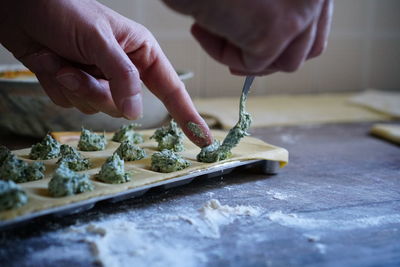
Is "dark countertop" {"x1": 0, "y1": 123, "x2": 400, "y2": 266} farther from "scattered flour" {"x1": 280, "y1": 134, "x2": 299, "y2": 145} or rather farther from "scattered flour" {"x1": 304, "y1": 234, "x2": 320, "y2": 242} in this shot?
"scattered flour" {"x1": 280, "y1": 134, "x2": 299, "y2": 145}

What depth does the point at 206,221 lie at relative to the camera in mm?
979

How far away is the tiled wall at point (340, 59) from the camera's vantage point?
8.07ft

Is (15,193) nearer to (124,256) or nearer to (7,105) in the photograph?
(124,256)

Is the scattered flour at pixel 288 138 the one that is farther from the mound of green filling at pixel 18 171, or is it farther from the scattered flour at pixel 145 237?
the mound of green filling at pixel 18 171

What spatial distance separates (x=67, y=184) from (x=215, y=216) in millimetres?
294

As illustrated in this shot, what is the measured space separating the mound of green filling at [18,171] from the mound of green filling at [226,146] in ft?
1.20

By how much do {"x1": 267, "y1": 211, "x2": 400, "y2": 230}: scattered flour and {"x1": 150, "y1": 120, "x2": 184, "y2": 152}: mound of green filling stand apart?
0.35m

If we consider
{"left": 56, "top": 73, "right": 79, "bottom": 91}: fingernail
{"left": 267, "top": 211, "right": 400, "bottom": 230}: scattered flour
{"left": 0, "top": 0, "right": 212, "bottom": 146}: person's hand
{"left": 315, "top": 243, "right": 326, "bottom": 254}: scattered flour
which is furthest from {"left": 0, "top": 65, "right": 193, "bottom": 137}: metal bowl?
{"left": 315, "top": 243, "right": 326, "bottom": 254}: scattered flour

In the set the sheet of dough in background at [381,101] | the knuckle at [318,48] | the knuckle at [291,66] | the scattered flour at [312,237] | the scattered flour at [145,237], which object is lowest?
the sheet of dough in background at [381,101]

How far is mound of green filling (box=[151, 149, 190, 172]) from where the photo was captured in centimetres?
110

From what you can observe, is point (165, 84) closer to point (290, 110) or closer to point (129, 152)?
point (129, 152)

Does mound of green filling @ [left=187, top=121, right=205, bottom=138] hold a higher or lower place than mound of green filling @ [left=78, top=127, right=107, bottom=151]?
higher

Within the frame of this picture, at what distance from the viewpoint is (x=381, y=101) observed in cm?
230

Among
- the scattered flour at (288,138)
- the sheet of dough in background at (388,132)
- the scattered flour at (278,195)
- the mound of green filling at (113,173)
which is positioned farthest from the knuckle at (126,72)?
the sheet of dough in background at (388,132)
